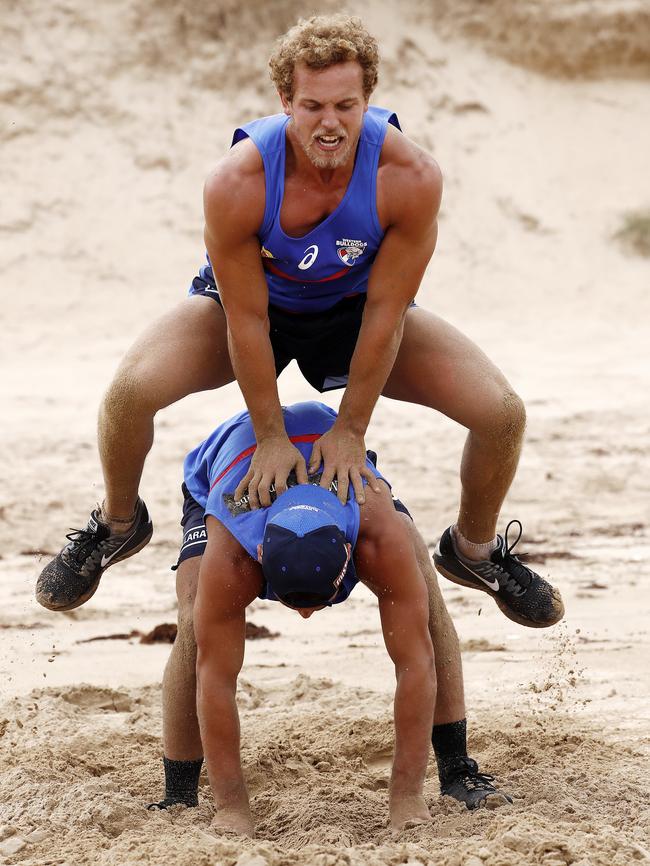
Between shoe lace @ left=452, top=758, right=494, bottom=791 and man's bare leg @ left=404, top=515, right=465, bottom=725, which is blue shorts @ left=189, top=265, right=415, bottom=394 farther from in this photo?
shoe lace @ left=452, top=758, right=494, bottom=791

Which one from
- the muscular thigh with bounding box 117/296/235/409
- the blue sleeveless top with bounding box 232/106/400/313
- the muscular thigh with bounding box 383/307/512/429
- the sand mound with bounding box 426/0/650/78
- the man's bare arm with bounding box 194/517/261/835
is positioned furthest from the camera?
the sand mound with bounding box 426/0/650/78

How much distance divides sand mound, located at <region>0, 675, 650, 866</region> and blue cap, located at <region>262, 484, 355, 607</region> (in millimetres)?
703

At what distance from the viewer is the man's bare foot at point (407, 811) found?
3.76 m

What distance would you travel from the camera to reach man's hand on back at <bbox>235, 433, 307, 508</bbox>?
12.7 feet

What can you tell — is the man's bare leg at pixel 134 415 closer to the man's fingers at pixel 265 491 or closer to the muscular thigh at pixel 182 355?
the muscular thigh at pixel 182 355

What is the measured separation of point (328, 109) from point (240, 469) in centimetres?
116

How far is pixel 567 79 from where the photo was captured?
55.3 ft

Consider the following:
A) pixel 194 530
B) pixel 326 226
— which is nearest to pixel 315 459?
pixel 194 530

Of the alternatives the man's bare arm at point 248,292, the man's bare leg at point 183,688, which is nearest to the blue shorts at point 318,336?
the man's bare arm at point 248,292

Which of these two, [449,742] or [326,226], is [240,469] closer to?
[326,226]

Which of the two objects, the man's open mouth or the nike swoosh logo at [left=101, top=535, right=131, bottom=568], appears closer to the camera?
the man's open mouth

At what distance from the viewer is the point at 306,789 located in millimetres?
4332

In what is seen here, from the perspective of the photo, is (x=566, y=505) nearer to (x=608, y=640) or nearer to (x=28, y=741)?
(x=608, y=640)

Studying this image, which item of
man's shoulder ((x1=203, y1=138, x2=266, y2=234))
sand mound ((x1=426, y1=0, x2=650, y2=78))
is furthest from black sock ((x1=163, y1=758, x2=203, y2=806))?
sand mound ((x1=426, y1=0, x2=650, y2=78))
